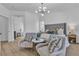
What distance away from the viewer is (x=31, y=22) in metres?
2.69

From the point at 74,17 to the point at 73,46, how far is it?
64cm

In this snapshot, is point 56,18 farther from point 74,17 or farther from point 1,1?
point 1,1

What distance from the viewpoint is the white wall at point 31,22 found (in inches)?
104

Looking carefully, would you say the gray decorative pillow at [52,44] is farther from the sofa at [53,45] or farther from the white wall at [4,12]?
the white wall at [4,12]

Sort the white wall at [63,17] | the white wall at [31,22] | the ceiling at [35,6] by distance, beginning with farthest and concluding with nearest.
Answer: the white wall at [31,22] < the white wall at [63,17] < the ceiling at [35,6]

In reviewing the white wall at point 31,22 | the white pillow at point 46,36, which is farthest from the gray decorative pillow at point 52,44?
the white wall at point 31,22

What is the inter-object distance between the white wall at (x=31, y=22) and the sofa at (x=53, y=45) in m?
0.27

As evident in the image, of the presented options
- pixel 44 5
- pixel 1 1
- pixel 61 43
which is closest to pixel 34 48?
pixel 61 43

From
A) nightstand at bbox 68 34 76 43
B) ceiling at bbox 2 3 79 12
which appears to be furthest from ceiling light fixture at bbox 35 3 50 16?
nightstand at bbox 68 34 76 43

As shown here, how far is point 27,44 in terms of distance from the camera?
283 cm

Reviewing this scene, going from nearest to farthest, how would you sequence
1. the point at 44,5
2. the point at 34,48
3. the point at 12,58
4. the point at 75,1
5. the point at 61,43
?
the point at 75,1, the point at 12,58, the point at 44,5, the point at 61,43, the point at 34,48

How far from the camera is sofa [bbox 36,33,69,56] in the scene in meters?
2.58

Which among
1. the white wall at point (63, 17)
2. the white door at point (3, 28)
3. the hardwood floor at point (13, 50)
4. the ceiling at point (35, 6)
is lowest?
the hardwood floor at point (13, 50)

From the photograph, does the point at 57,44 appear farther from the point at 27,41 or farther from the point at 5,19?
the point at 5,19
